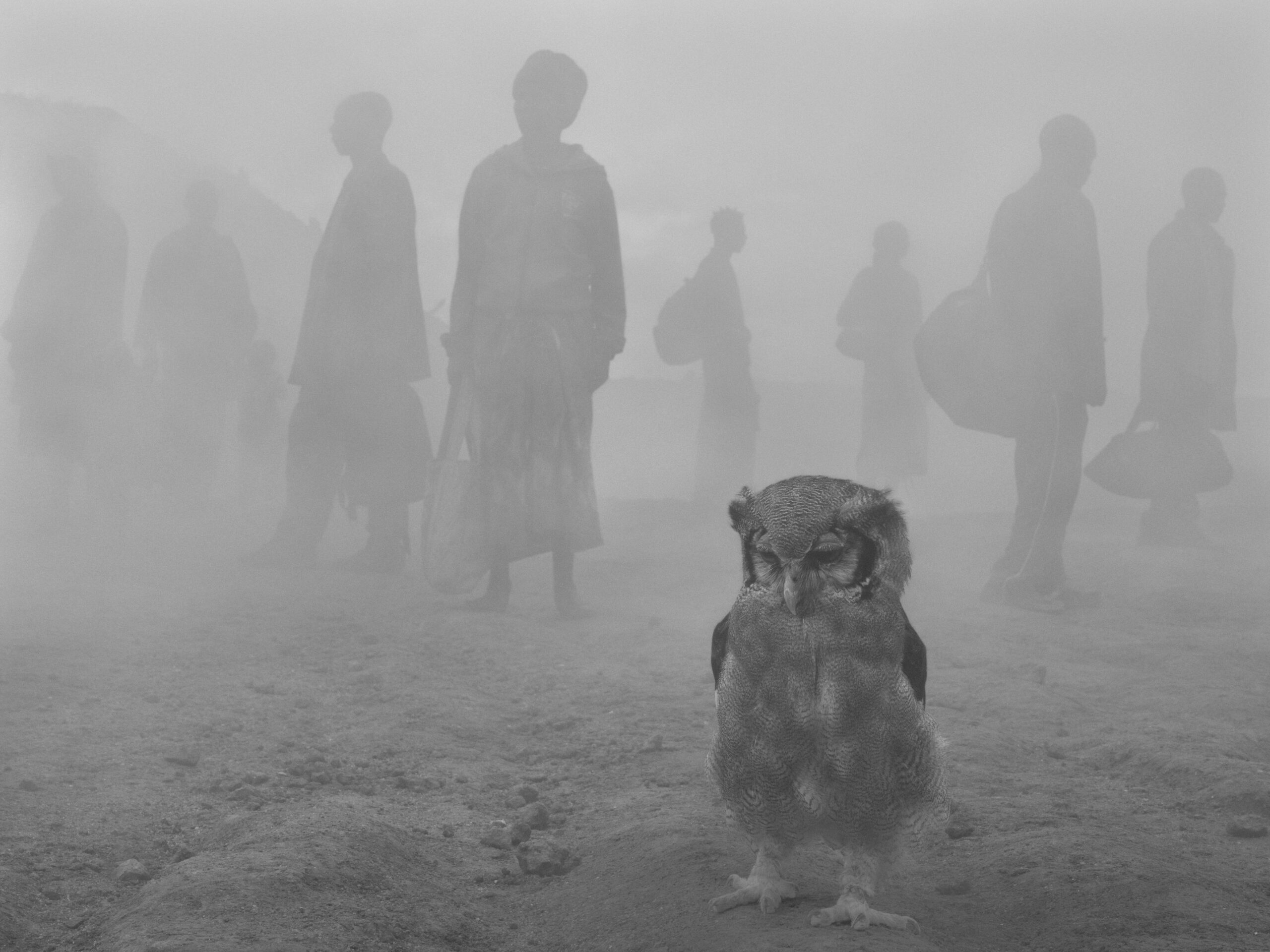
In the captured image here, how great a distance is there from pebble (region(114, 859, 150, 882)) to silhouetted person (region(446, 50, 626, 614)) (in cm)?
401

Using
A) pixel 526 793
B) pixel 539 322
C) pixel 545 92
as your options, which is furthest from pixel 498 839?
pixel 545 92

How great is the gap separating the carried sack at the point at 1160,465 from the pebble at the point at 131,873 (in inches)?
304

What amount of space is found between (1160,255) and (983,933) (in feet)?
30.8

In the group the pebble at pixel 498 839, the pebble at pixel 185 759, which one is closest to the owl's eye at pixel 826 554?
the pebble at pixel 498 839

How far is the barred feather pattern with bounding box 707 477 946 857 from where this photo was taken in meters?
2.46

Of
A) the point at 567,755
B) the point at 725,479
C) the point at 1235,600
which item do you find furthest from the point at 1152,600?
the point at 725,479

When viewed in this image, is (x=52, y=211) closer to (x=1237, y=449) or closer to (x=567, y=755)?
(x=567, y=755)

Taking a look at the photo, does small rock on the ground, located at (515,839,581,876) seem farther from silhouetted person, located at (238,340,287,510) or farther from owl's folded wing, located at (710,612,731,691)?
silhouetted person, located at (238,340,287,510)

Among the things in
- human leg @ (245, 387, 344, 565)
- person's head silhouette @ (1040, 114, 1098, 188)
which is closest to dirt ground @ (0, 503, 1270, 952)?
human leg @ (245, 387, 344, 565)

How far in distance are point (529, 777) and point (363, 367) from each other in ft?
16.7

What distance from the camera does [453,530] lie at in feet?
22.5

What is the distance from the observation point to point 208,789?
3668 millimetres

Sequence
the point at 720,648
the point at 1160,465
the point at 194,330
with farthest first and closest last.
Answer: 1. the point at 194,330
2. the point at 1160,465
3. the point at 720,648

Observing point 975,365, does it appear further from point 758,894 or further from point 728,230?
point 728,230
